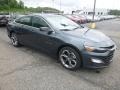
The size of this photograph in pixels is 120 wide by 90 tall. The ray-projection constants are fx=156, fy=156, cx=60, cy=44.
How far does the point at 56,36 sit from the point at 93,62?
1.33 metres

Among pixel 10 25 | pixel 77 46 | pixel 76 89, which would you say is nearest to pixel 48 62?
pixel 77 46

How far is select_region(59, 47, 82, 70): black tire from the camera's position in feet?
13.9

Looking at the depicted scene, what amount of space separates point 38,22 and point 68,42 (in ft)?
5.11

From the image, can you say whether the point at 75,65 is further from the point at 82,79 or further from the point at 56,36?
the point at 56,36

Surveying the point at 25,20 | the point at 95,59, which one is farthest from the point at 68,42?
Result: the point at 25,20

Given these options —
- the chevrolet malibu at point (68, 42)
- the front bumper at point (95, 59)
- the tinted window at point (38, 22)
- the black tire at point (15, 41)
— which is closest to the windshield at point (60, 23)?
the chevrolet malibu at point (68, 42)

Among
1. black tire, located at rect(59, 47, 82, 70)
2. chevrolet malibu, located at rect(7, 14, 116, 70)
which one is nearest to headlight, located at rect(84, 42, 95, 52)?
chevrolet malibu, located at rect(7, 14, 116, 70)

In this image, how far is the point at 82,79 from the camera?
397 centimetres

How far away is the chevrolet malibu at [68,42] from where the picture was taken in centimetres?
406

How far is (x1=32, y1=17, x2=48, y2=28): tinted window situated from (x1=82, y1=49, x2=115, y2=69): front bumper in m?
1.75

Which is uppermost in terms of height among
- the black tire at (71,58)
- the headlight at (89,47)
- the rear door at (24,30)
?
the rear door at (24,30)

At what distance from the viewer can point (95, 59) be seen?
4031 mm

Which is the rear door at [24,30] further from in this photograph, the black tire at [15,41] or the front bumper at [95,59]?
the front bumper at [95,59]

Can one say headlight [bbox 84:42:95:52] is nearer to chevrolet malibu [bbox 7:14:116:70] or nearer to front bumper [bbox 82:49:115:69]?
chevrolet malibu [bbox 7:14:116:70]
